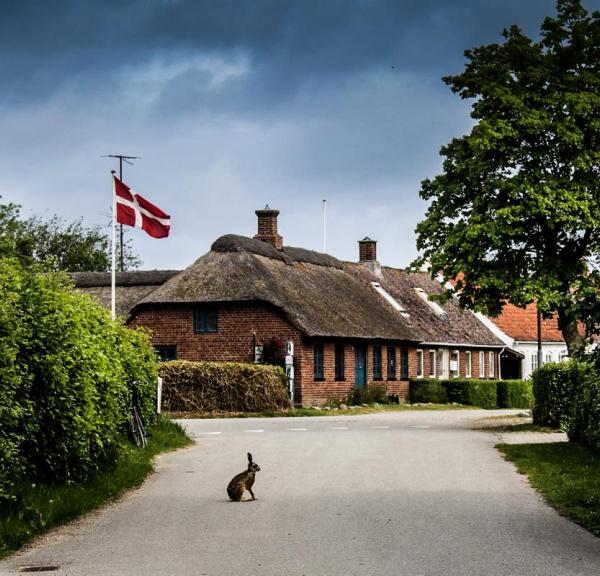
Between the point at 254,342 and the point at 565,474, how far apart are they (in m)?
29.6

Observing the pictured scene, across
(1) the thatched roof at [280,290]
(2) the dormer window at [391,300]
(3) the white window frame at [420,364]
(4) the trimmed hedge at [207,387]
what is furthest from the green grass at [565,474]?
(2) the dormer window at [391,300]

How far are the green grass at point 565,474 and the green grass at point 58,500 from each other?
5559mm

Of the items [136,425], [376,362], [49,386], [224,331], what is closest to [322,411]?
[224,331]

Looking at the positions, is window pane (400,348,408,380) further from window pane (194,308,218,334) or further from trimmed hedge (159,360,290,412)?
trimmed hedge (159,360,290,412)

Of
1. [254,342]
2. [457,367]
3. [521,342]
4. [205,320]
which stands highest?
[205,320]

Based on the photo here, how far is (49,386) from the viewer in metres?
13.4

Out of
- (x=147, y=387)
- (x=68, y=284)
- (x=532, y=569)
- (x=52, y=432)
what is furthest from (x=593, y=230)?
(x=532, y=569)

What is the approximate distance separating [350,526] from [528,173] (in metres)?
20.5

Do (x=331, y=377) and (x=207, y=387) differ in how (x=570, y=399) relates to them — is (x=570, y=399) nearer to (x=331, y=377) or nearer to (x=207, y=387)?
(x=207, y=387)

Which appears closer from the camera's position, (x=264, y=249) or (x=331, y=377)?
(x=331, y=377)

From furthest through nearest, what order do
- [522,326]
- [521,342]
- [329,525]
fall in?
1. [522,326]
2. [521,342]
3. [329,525]

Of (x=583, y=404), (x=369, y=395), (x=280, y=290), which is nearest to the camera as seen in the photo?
(x=583, y=404)

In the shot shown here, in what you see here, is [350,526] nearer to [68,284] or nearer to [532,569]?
[532,569]

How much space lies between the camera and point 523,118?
100ft
